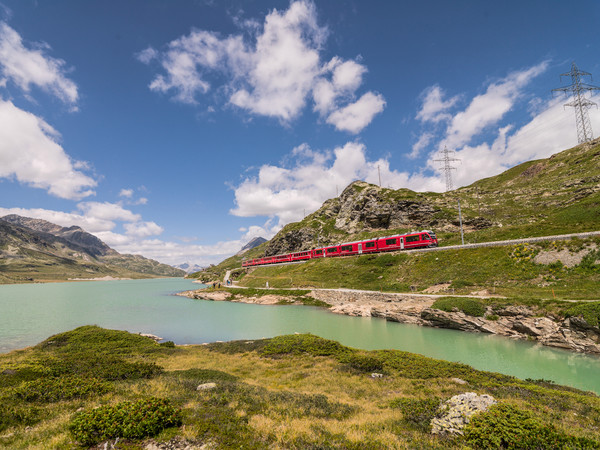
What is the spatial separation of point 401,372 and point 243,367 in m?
12.6

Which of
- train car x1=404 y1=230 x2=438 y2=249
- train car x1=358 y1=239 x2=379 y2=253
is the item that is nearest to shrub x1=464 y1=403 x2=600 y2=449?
train car x1=404 y1=230 x2=438 y2=249

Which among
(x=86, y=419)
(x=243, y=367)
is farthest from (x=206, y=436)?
(x=243, y=367)

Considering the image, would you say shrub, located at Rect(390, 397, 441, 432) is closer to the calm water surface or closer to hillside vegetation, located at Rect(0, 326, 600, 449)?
hillside vegetation, located at Rect(0, 326, 600, 449)

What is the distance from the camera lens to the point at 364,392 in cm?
1552

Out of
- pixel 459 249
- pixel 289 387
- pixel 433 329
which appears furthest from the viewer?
pixel 459 249

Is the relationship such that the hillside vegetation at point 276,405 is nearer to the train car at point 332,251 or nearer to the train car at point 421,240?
the train car at point 421,240

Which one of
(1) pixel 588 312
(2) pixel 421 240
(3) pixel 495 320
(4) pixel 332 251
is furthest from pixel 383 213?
(1) pixel 588 312

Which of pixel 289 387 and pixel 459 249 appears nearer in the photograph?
pixel 289 387

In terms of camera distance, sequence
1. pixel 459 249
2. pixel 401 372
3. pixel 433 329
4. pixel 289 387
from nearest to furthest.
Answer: pixel 289 387 < pixel 401 372 < pixel 433 329 < pixel 459 249

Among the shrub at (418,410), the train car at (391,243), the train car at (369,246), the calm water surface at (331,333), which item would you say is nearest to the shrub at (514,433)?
the shrub at (418,410)

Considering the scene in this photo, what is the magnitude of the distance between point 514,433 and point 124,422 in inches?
537

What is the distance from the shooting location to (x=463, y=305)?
35406 mm

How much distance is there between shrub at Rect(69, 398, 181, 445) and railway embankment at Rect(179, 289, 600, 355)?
35.6 meters

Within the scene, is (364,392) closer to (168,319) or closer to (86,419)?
(86,419)
